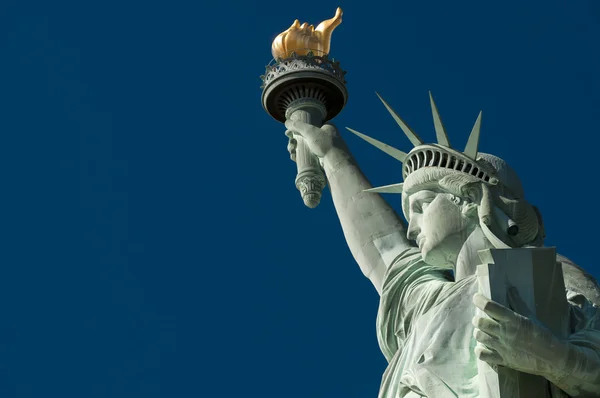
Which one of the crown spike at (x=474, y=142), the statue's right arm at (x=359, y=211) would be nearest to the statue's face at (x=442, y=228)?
the crown spike at (x=474, y=142)

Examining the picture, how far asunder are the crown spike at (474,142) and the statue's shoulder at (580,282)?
4.31ft

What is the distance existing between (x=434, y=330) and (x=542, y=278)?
1340mm

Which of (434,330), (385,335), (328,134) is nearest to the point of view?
(434,330)

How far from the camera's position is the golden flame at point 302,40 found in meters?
18.1

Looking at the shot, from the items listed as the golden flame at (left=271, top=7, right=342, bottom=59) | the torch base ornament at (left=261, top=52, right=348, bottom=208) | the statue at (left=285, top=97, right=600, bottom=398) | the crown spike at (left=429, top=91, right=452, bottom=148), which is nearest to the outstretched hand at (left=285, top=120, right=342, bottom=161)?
the torch base ornament at (left=261, top=52, right=348, bottom=208)

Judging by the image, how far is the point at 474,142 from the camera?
13.3m

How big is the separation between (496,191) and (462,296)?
3.24 feet

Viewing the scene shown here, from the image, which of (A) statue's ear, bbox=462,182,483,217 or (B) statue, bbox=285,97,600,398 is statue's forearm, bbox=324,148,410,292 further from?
(A) statue's ear, bbox=462,182,483,217

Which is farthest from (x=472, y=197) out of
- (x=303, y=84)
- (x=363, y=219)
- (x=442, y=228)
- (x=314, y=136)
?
(x=303, y=84)

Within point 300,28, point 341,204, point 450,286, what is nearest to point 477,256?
point 450,286

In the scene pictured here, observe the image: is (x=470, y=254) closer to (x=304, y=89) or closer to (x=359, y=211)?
(x=359, y=211)

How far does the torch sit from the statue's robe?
10.5ft

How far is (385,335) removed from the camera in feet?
46.9

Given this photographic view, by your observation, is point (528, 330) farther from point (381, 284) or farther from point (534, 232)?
point (381, 284)
